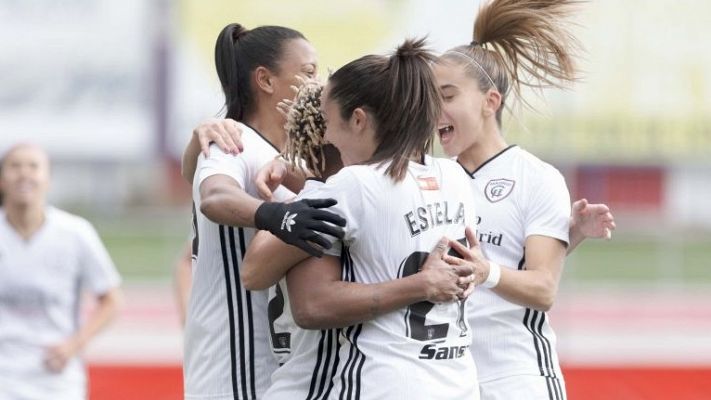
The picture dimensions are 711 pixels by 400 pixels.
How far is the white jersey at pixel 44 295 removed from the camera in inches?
255

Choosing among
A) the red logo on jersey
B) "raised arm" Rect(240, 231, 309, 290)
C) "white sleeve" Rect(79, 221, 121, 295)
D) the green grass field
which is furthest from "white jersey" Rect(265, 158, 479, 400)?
the green grass field

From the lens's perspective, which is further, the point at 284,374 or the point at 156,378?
the point at 156,378

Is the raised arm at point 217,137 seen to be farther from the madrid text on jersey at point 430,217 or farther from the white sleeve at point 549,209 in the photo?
the white sleeve at point 549,209

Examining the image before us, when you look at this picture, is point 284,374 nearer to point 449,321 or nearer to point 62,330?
point 449,321

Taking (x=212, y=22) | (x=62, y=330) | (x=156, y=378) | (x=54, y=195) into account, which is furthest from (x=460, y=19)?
(x=54, y=195)

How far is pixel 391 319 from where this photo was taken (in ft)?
11.1

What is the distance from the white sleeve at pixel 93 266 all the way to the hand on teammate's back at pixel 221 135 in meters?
2.99

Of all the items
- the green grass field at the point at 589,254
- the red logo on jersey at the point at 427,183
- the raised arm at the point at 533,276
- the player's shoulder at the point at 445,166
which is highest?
the player's shoulder at the point at 445,166

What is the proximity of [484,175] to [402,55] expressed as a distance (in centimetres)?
104

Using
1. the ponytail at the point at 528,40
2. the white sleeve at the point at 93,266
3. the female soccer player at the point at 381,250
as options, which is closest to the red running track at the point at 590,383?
the white sleeve at the point at 93,266

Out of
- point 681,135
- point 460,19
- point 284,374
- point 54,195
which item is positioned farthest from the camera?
point 54,195

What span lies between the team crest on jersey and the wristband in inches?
18.6

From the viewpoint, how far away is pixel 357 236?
3.37m

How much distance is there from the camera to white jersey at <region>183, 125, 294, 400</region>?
388 centimetres
